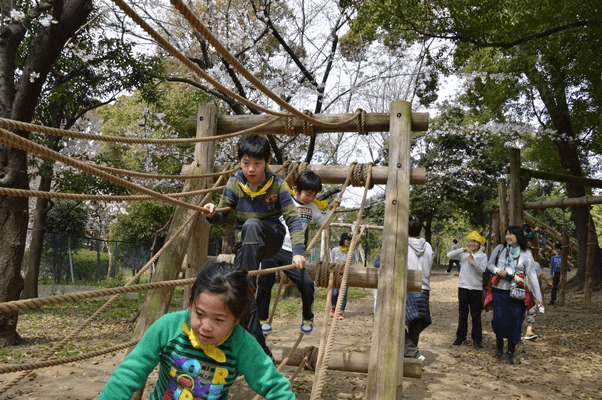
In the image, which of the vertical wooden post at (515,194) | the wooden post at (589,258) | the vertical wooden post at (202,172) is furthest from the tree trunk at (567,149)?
the vertical wooden post at (202,172)

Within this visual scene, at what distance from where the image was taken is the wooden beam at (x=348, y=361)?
407cm

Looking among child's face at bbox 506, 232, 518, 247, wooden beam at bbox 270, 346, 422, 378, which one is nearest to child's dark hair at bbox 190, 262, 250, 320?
wooden beam at bbox 270, 346, 422, 378

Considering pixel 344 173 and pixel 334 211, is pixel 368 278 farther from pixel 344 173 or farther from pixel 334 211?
pixel 344 173

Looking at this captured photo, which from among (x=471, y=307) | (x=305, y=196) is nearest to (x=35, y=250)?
(x=305, y=196)

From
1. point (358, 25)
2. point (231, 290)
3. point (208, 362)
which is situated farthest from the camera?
point (358, 25)

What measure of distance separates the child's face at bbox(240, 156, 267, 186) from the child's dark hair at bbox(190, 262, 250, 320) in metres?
1.52

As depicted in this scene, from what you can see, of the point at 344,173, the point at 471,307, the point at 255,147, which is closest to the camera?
the point at 255,147

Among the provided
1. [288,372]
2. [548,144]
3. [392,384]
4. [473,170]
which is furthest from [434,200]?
[392,384]

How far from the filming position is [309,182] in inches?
182

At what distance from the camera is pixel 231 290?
184 cm

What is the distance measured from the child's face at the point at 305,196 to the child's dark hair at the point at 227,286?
9.09 ft

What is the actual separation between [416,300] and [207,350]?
4016mm

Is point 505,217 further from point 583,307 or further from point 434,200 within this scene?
point 434,200

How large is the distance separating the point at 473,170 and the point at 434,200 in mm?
2518
